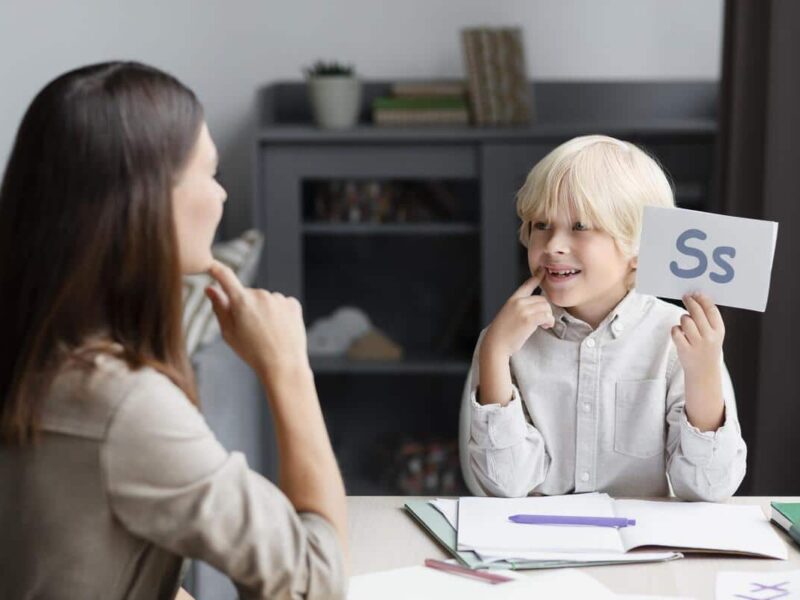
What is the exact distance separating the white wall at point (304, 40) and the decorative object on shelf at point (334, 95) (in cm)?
25

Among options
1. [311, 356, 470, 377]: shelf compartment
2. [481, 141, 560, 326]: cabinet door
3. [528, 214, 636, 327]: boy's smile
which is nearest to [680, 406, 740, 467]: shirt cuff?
[528, 214, 636, 327]: boy's smile

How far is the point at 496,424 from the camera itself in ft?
4.69

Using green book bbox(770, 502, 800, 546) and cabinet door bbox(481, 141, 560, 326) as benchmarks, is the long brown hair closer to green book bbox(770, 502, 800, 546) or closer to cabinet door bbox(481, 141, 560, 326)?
green book bbox(770, 502, 800, 546)

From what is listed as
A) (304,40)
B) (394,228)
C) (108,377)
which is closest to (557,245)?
(108,377)

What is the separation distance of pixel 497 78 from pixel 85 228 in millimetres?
2184

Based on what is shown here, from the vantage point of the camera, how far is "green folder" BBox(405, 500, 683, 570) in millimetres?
1173

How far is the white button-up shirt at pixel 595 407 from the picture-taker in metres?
1.47

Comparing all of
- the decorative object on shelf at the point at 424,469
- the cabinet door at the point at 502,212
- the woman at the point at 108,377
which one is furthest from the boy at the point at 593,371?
the decorative object on shelf at the point at 424,469

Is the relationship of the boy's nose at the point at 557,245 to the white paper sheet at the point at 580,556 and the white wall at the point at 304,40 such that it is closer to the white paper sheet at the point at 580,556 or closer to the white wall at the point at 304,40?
the white paper sheet at the point at 580,556

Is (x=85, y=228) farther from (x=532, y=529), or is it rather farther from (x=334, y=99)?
(x=334, y=99)

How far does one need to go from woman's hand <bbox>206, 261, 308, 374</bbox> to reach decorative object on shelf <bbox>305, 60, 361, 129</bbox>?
1.91 metres

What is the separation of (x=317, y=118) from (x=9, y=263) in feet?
7.01

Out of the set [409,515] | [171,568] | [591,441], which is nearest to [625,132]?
[591,441]

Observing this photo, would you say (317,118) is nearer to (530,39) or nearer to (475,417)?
(530,39)
